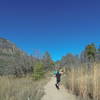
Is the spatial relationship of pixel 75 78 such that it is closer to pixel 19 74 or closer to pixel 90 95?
pixel 90 95

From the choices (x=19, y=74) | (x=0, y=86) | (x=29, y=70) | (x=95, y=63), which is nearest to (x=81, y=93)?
(x=95, y=63)

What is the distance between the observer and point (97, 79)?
5.28m

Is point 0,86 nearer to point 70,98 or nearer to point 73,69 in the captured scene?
point 70,98

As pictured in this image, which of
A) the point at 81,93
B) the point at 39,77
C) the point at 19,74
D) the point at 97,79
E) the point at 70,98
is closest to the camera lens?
the point at 97,79

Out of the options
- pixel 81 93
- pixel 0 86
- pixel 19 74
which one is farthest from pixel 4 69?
pixel 81 93

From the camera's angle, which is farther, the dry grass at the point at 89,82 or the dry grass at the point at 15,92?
the dry grass at the point at 89,82

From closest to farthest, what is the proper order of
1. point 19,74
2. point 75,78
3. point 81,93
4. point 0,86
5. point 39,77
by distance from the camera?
point 0,86, point 81,93, point 75,78, point 39,77, point 19,74

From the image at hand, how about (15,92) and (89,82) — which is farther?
(15,92)

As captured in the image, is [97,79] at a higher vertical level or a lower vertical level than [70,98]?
higher

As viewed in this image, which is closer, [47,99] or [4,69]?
[47,99]

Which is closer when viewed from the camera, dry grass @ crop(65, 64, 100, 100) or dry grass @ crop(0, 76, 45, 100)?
dry grass @ crop(0, 76, 45, 100)

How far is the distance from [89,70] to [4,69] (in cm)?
1199

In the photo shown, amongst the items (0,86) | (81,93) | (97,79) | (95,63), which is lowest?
(81,93)

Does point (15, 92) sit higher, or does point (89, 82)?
point (89, 82)
